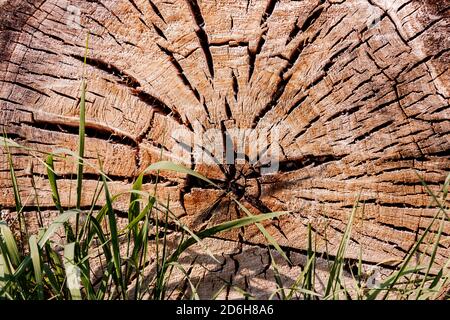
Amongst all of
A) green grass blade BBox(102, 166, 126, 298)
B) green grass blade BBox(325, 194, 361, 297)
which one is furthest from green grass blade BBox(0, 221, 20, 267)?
green grass blade BBox(325, 194, 361, 297)

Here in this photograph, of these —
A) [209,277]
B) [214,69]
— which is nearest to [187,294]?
[209,277]

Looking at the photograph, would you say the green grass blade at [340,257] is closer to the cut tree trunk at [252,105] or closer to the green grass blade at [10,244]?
the cut tree trunk at [252,105]

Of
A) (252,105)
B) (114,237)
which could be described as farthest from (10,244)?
(252,105)

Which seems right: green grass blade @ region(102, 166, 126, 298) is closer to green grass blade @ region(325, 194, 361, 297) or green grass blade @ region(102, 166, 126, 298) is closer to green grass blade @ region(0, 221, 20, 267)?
green grass blade @ region(0, 221, 20, 267)

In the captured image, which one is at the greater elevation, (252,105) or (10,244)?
(252,105)

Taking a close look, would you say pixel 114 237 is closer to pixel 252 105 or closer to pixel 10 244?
pixel 10 244

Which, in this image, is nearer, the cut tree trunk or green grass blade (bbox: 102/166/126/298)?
green grass blade (bbox: 102/166/126/298)

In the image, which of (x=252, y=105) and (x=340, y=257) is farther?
(x=252, y=105)

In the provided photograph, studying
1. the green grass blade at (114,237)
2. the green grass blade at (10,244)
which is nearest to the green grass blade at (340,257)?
the green grass blade at (114,237)

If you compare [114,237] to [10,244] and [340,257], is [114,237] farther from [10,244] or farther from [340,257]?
[340,257]
